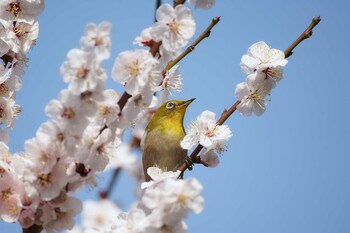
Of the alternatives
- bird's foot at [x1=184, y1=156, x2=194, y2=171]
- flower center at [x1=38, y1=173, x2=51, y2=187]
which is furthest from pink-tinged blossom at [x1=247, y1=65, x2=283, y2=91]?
flower center at [x1=38, y1=173, x2=51, y2=187]

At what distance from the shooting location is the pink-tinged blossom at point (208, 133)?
319 centimetres

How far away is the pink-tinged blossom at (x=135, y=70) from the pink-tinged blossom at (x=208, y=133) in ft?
2.91

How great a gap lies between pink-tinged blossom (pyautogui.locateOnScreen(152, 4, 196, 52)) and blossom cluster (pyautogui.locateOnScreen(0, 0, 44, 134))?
101 cm

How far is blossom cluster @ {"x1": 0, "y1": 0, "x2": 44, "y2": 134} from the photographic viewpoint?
3164mm

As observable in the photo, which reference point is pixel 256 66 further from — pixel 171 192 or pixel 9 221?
pixel 9 221

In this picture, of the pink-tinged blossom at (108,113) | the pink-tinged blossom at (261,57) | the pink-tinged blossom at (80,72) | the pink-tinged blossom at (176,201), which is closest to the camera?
the pink-tinged blossom at (80,72)

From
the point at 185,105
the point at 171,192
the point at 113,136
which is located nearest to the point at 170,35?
the point at 113,136

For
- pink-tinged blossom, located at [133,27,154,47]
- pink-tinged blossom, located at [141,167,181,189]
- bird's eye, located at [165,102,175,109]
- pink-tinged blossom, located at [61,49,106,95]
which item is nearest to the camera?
pink-tinged blossom, located at [61,49,106,95]

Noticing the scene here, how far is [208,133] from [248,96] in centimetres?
32

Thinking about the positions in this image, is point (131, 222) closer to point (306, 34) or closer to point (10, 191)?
point (10, 191)

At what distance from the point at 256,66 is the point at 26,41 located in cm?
137

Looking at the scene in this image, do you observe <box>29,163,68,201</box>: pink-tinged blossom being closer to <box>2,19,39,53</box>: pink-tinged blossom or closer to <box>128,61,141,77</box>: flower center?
<box>128,61,141,77</box>: flower center

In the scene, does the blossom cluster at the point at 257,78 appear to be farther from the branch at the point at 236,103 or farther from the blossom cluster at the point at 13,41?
the blossom cluster at the point at 13,41

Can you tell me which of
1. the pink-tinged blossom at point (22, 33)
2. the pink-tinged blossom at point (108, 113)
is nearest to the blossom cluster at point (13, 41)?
the pink-tinged blossom at point (22, 33)
